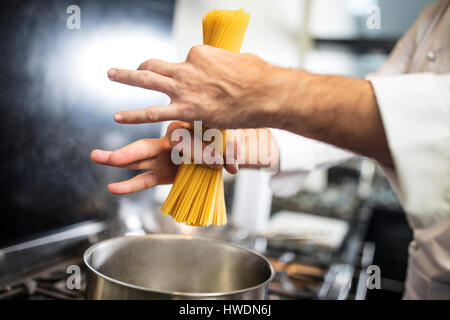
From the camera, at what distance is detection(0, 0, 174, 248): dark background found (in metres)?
A: 0.95

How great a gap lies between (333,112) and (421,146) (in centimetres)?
13

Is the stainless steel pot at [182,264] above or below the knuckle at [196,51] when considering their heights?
below

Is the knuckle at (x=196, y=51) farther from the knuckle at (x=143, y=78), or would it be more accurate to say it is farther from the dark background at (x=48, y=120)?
the dark background at (x=48, y=120)

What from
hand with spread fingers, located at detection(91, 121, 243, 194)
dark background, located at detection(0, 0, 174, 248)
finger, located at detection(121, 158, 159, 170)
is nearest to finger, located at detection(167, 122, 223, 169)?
hand with spread fingers, located at detection(91, 121, 243, 194)

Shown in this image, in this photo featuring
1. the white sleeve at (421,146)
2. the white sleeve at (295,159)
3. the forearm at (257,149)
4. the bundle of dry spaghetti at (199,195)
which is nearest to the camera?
the white sleeve at (421,146)

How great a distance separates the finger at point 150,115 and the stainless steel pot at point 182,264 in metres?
0.20

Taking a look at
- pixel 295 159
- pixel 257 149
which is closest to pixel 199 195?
pixel 257 149

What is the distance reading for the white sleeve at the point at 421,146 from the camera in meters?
0.55

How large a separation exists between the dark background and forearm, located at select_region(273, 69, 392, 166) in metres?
0.69

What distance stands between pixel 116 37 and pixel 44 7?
0.28 meters

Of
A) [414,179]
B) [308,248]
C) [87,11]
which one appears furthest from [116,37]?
[308,248]

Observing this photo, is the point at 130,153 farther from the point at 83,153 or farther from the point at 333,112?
the point at 83,153

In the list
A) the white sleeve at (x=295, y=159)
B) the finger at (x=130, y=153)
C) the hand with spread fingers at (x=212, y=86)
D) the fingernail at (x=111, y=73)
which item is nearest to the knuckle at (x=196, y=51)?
the hand with spread fingers at (x=212, y=86)

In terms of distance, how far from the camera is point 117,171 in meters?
1.38
